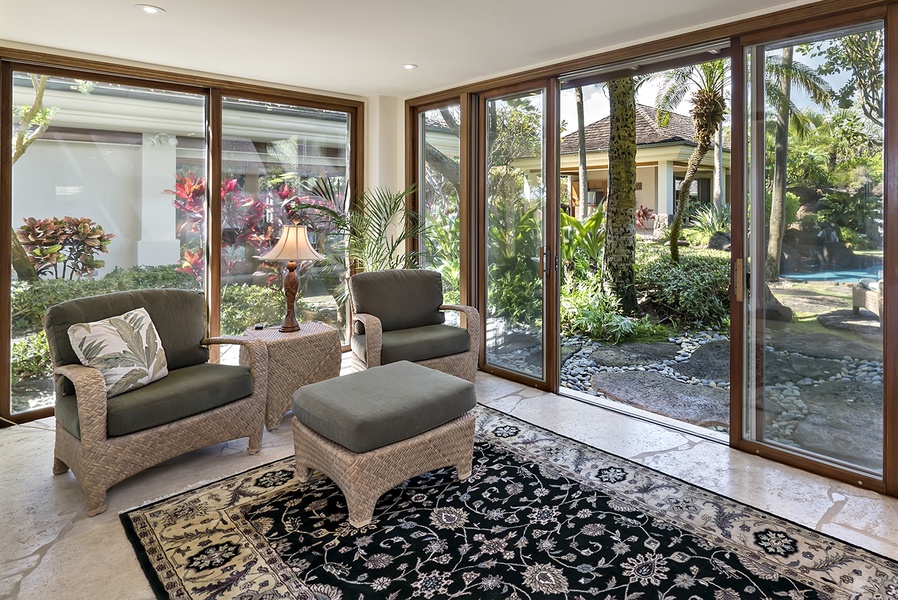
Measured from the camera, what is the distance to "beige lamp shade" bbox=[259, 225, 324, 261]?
12.0 ft

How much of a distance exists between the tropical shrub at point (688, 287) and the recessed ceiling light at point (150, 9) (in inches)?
232

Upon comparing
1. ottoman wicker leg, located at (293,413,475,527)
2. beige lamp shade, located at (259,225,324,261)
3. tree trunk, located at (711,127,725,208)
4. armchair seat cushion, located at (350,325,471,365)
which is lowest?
ottoman wicker leg, located at (293,413,475,527)

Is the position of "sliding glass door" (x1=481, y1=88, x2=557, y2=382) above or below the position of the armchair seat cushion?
above

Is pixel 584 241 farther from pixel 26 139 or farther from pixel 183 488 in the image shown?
pixel 26 139

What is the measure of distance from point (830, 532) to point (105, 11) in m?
4.40

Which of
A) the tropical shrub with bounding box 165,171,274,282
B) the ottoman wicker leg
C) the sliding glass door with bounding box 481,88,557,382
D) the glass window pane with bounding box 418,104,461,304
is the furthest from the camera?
the glass window pane with bounding box 418,104,461,304

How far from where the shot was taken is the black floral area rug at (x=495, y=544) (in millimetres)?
1966

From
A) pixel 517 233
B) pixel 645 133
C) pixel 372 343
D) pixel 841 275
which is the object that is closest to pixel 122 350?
pixel 372 343

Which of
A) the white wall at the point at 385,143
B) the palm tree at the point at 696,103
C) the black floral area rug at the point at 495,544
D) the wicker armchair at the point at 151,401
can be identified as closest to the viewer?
the black floral area rug at the point at 495,544

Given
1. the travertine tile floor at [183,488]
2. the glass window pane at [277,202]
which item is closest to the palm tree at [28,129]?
the travertine tile floor at [183,488]

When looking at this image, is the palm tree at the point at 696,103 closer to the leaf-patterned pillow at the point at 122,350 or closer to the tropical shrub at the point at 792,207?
the tropical shrub at the point at 792,207

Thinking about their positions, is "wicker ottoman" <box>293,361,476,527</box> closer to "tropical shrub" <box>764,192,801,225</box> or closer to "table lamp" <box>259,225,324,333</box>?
"table lamp" <box>259,225,324,333</box>

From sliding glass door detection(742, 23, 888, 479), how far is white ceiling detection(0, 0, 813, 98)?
16.4 inches

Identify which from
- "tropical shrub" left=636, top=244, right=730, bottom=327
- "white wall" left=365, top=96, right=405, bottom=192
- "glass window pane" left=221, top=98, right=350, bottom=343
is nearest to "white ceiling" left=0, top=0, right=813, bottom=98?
"glass window pane" left=221, top=98, right=350, bottom=343
